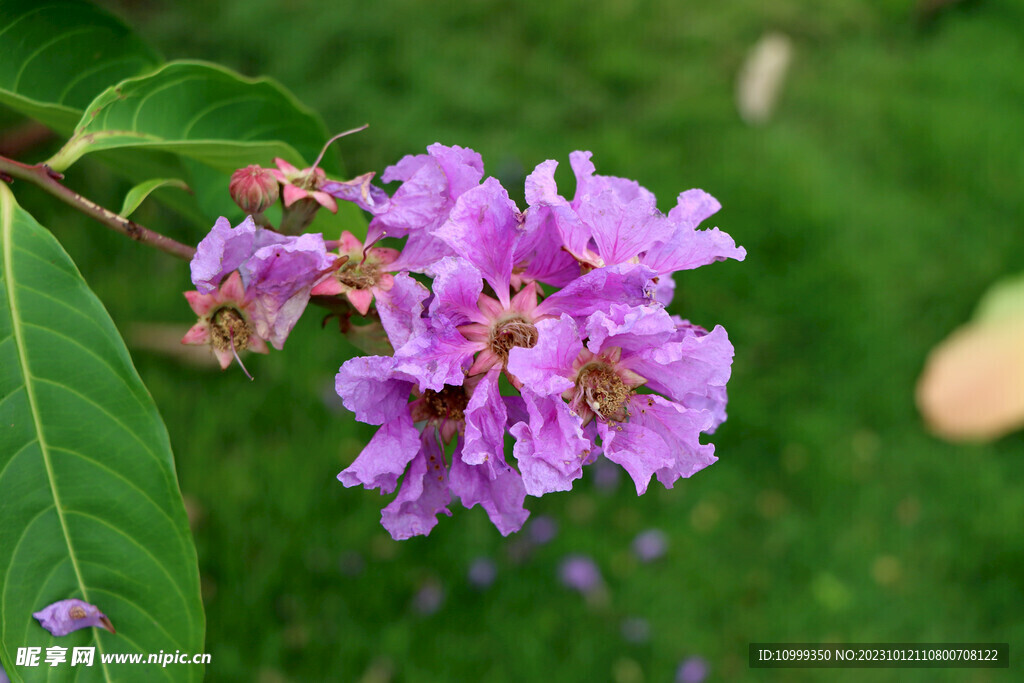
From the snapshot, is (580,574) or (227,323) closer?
(227,323)

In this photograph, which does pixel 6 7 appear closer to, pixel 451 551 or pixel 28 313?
pixel 28 313

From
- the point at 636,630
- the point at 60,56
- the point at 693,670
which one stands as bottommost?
the point at 693,670

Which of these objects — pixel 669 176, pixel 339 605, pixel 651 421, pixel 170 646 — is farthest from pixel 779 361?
pixel 170 646

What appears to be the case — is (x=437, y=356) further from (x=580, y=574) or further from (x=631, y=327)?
(x=580, y=574)

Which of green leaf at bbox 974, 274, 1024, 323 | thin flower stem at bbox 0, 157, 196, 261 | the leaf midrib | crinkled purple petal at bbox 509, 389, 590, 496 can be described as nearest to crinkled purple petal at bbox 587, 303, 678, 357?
crinkled purple petal at bbox 509, 389, 590, 496

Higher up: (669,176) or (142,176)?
(669,176)

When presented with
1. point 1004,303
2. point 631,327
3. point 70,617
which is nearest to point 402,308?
point 631,327
